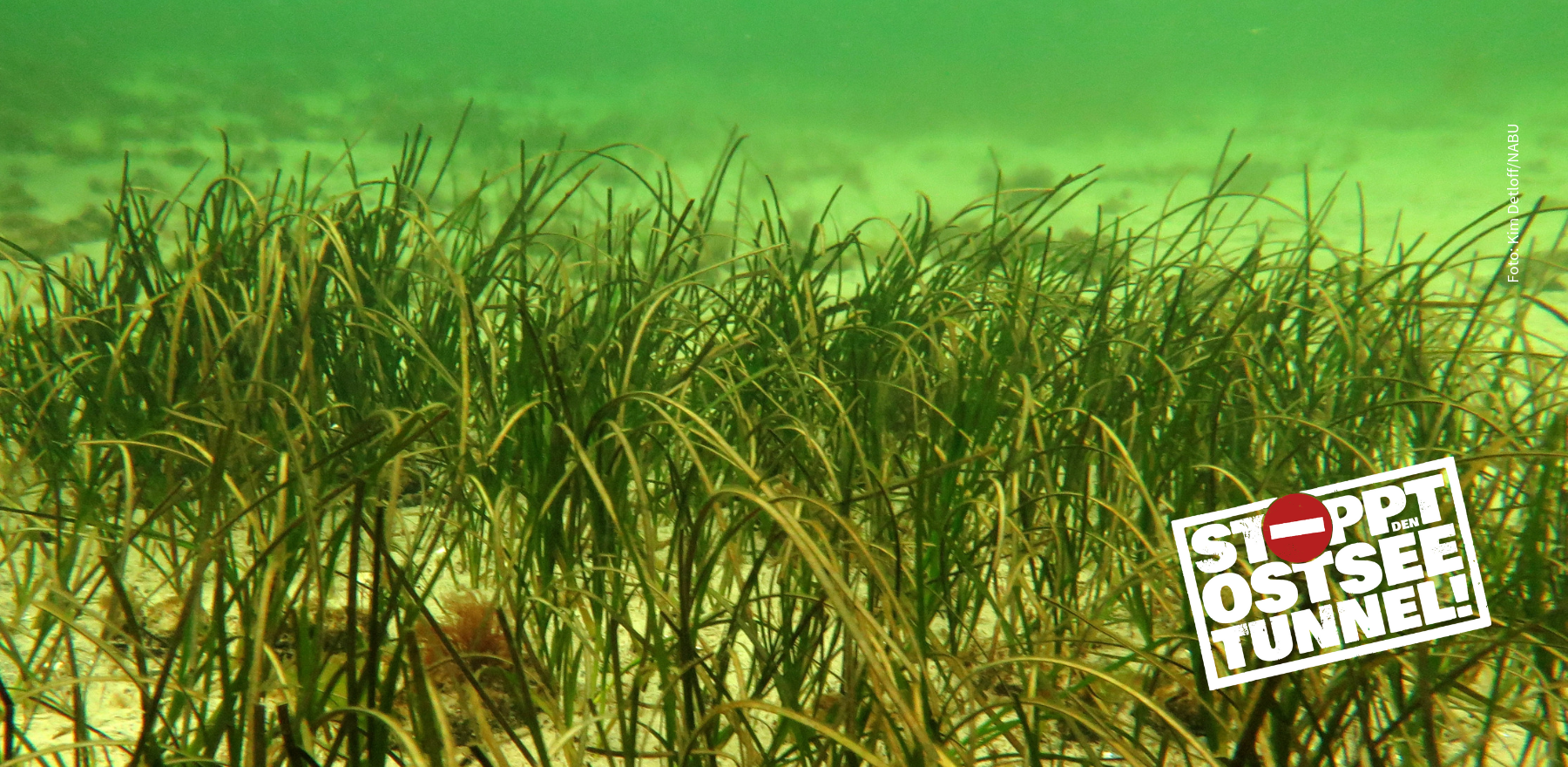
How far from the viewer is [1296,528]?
1055 millimetres

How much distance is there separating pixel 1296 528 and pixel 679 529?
70 centimetres

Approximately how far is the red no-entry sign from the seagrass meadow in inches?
1.3

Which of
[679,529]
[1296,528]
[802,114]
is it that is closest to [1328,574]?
[1296,528]

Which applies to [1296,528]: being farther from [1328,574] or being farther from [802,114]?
[802,114]

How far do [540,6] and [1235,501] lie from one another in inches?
2576

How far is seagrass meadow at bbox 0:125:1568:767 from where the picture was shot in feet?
2.47

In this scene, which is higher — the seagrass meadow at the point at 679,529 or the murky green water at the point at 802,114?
the murky green water at the point at 802,114

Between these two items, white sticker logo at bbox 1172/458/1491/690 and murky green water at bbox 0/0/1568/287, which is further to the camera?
murky green water at bbox 0/0/1568/287

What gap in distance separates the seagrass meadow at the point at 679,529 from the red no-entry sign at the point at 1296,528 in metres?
0.03

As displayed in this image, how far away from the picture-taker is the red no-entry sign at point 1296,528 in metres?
1.05

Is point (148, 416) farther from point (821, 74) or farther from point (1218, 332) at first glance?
point (821, 74)

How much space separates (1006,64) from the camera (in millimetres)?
34906

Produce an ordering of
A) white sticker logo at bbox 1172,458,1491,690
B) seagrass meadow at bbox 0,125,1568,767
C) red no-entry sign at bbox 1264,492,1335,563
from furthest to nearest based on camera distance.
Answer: red no-entry sign at bbox 1264,492,1335,563 → white sticker logo at bbox 1172,458,1491,690 → seagrass meadow at bbox 0,125,1568,767

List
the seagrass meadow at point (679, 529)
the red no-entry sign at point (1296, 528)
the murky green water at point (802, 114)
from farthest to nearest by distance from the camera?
1. the murky green water at point (802, 114)
2. the red no-entry sign at point (1296, 528)
3. the seagrass meadow at point (679, 529)
